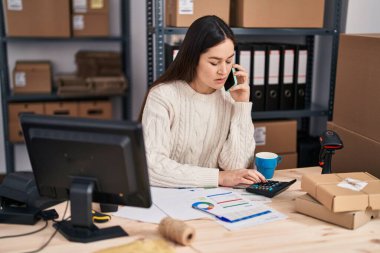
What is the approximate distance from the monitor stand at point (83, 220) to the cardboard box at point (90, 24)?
89.9 inches

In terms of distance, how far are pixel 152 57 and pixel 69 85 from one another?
83 cm

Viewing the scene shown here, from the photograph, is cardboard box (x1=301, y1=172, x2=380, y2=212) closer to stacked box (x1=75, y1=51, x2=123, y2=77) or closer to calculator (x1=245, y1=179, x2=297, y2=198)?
calculator (x1=245, y1=179, x2=297, y2=198)

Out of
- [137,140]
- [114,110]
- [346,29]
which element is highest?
[346,29]

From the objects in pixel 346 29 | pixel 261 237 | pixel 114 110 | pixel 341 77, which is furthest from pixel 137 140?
pixel 114 110

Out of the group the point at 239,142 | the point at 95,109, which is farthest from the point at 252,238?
the point at 95,109

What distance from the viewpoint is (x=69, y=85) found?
3.36 meters

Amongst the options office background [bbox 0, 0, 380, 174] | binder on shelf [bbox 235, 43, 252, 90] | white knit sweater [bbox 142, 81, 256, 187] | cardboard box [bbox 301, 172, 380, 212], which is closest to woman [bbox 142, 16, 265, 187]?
white knit sweater [bbox 142, 81, 256, 187]

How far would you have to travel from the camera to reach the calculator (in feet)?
5.28

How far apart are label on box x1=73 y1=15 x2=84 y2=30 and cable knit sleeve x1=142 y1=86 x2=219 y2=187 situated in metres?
1.66

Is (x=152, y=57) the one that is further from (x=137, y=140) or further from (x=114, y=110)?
(x=137, y=140)

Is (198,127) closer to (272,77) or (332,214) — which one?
(332,214)

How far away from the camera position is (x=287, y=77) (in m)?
2.79

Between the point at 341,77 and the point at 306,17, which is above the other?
the point at 306,17

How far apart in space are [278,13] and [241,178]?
50.3 inches
